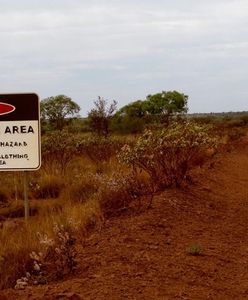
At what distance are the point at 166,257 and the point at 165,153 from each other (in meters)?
4.76

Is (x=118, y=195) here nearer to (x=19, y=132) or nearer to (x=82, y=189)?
(x=19, y=132)

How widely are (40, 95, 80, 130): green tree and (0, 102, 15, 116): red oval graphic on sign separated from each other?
85.9ft

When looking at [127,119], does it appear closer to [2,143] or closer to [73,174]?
[73,174]

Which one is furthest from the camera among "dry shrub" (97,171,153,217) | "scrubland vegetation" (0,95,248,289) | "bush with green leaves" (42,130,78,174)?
"bush with green leaves" (42,130,78,174)

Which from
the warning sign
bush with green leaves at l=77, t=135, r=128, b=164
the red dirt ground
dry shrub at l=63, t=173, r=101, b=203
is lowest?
the red dirt ground

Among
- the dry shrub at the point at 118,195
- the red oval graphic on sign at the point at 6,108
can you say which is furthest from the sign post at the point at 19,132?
the dry shrub at the point at 118,195

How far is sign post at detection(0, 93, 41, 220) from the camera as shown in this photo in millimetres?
9531

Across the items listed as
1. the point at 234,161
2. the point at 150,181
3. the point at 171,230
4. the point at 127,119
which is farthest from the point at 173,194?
the point at 127,119

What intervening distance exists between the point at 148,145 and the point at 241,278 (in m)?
4.60

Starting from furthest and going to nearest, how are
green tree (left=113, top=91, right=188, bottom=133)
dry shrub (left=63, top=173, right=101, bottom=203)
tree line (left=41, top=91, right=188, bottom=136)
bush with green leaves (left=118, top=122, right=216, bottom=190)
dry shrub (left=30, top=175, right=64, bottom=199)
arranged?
green tree (left=113, top=91, right=188, bottom=133) < tree line (left=41, top=91, right=188, bottom=136) < dry shrub (left=30, top=175, right=64, bottom=199) < dry shrub (left=63, top=173, right=101, bottom=203) < bush with green leaves (left=118, top=122, right=216, bottom=190)

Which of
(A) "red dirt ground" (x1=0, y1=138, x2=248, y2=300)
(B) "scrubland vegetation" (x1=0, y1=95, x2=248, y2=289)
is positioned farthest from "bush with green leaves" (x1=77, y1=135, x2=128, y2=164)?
(A) "red dirt ground" (x1=0, y1=138, x2=248, y2=300)

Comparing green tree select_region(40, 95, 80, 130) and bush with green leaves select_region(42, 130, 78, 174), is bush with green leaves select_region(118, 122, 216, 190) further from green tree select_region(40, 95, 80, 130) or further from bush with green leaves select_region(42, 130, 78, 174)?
green tree select_region(40, 95, 80, 130)

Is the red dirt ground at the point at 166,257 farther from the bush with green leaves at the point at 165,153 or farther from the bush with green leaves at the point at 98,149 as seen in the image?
the bush with green leaves at the point at 98,149

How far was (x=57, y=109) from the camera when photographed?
39.1 meters
